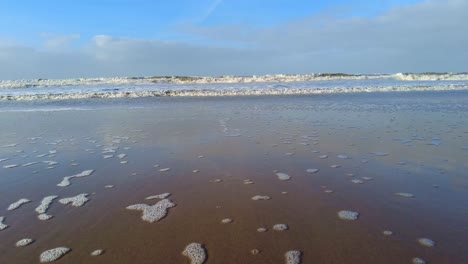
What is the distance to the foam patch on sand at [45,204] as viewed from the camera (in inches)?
153

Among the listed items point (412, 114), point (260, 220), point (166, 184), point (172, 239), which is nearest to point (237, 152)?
point (166, 184)

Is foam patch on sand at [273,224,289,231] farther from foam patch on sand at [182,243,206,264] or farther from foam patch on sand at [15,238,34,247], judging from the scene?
foam patch on sand at [15,238,34,247]

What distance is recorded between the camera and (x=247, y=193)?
433 cm

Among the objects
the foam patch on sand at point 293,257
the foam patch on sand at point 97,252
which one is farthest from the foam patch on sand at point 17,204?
the foam patch on sand at point 293,257

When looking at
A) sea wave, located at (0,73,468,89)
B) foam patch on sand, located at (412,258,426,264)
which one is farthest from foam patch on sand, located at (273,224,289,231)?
sea wave, located at (0,73,468,89)

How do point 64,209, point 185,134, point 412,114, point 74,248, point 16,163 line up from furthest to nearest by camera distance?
1. point 412,114
2. point 185,134
3. point 16,163
4. point 64,209
5. point 74,248

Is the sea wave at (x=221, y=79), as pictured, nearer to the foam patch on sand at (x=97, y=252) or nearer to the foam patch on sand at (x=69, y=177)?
the foam patch on sand at (x=69, y=177)

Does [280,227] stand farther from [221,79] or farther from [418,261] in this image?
[221,79]

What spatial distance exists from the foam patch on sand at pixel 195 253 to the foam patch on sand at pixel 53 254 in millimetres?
1055

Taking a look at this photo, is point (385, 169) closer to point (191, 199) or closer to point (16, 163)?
point (191, 199)

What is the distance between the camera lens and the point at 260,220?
11.5 ft

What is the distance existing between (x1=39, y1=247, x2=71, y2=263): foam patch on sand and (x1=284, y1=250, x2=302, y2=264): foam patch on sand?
1.91m

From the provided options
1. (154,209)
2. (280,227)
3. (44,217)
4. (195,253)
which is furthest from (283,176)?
(44,217)

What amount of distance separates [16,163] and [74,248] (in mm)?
3861
